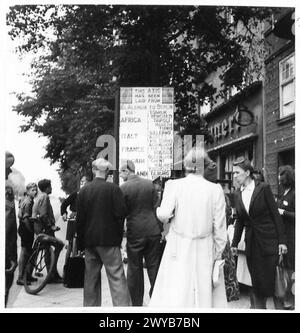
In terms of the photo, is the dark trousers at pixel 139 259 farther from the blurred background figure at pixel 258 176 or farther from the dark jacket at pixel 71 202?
the blurred background figure at pixel 258 176

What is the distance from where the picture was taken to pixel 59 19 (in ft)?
21.4

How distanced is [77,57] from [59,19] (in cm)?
62

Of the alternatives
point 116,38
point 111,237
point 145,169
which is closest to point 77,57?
point 116,38

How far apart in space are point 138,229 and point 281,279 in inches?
63.5

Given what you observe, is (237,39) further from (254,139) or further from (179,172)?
(179,172)

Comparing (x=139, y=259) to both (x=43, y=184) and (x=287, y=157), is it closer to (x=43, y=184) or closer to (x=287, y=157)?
(x=43, y=184)

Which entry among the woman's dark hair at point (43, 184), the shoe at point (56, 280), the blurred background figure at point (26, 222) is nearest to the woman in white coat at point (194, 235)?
the shoe at point (56, 280)

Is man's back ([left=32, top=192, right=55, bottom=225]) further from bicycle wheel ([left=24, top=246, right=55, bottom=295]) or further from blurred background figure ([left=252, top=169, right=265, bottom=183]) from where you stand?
blurred background figure ([left=252, top=169, right=265, bottom=183])

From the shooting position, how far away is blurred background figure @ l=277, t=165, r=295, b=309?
5.86m

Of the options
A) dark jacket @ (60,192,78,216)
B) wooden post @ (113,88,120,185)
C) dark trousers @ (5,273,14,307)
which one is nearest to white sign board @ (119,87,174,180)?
wooden post @ (113,88,120,185)

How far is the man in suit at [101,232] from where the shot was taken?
20.0ft

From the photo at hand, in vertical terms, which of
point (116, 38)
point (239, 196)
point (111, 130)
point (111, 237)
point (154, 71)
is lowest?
point (111, 237)

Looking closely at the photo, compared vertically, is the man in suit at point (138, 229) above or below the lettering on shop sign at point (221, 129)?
below

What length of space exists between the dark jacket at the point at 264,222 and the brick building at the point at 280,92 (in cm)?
46
